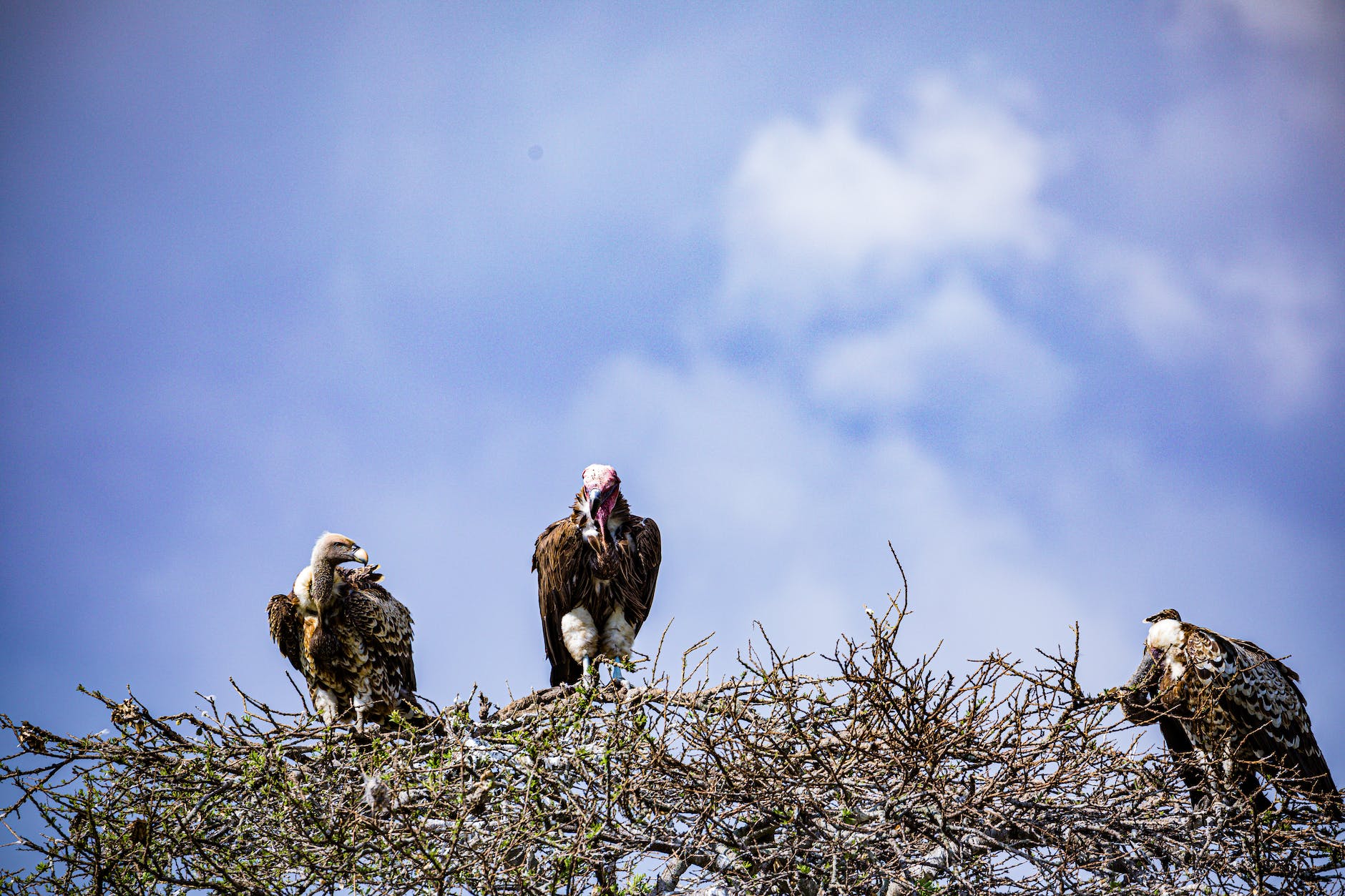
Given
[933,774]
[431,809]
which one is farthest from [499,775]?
[933,774]

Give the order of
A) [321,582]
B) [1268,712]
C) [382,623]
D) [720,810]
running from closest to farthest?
[720,810]
[1268,712]
[321,582]
[382,623]

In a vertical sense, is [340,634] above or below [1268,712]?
above

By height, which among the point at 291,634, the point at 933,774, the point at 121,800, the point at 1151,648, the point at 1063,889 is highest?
the point at 291,634

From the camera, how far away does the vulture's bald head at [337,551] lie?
24.0 ft

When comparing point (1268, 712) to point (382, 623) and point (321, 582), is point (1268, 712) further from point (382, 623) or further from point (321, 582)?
point (321, 582)

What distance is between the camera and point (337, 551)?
7.36m

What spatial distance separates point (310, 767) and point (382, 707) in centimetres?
224

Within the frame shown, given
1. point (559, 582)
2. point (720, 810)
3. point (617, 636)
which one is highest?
point (559, 582)

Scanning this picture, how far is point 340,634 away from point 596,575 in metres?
1.76

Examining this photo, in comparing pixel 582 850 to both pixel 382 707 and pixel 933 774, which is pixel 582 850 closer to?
pixel 933 774

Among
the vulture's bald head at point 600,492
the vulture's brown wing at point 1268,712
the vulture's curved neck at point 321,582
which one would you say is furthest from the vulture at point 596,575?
the vulture's brown wing at point 1268,712

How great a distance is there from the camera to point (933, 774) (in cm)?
425

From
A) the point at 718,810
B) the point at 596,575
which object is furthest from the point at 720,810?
the point at 596,575

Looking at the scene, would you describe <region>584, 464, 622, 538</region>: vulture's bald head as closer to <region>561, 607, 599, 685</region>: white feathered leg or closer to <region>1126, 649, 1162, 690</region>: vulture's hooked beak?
<region>561, 607, 599, 685</region>: white feathered leg
